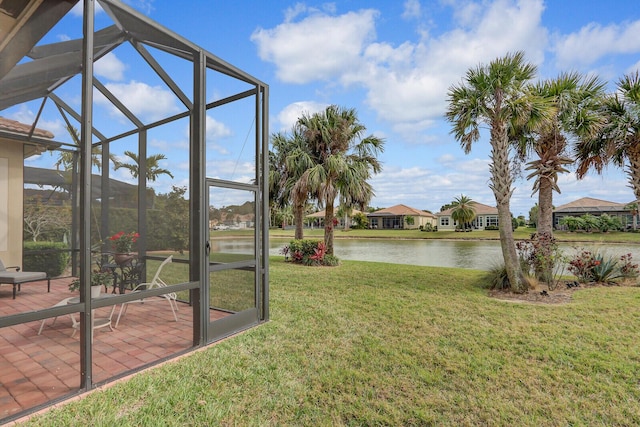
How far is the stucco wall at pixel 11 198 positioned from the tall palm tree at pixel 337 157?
776cm

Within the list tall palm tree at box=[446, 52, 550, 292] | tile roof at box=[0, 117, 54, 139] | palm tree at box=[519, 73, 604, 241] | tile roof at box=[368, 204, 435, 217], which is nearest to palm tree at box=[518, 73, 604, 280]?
palm tree at box=[519, 73, 604, 241]

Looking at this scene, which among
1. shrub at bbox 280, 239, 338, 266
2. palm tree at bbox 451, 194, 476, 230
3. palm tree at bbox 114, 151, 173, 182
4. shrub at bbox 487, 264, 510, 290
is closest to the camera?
palm tree at bbox 114, 151, 173, 182

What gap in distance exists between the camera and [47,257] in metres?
6.45

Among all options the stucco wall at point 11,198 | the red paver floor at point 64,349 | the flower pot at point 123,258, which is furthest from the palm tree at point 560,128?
the stucco wall at point 11,198

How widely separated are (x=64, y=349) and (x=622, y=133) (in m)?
12.6

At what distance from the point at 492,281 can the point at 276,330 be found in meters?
5.91

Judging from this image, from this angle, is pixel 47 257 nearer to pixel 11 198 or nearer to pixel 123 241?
pixel 11 198

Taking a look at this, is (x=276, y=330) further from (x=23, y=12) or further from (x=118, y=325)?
(x=23, y=12)

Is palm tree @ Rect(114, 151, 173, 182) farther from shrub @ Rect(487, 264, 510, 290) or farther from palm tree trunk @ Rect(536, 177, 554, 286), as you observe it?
palm tree trunk @ Rect(536, 177, 554, 286)

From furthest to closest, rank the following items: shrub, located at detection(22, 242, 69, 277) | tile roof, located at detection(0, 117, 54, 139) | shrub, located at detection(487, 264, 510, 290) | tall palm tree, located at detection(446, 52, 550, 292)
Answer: shrub, located at detection(487, 264, 510, 290) < tall palm tree, located at detection(446, 52, 550, 292) < shrub, located at detection(22, 242, 69, 277) < tile roof, located at detection(0, 117, 54, 139)

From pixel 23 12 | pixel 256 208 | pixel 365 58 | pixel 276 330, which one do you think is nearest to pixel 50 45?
pixel 23 12

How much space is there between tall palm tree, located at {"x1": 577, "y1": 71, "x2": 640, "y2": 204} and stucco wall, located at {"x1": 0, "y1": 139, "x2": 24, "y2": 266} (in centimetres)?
1394

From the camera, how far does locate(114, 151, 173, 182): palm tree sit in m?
5.65

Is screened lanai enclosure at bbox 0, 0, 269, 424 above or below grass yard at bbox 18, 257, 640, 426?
above
